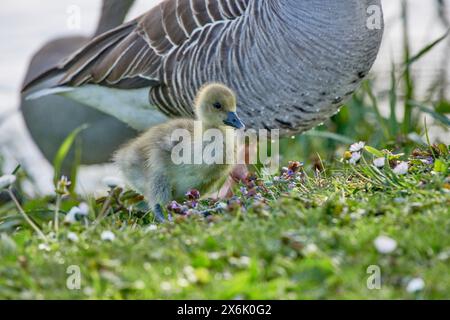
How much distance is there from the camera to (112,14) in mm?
8227

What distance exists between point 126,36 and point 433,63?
3000 mm

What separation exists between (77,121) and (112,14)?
102 centimetres

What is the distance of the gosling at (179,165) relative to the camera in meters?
5.08

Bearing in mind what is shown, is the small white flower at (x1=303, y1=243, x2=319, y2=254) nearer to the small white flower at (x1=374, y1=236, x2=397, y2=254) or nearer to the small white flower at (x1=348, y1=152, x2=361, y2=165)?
the small white flower at (x1=374, y1=236, x2=397, y2=254)

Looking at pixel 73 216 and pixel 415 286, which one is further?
pixel 73 216

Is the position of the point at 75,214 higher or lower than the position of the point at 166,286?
higher

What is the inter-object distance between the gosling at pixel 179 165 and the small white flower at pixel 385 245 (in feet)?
6.01

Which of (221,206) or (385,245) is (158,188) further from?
(385,245)

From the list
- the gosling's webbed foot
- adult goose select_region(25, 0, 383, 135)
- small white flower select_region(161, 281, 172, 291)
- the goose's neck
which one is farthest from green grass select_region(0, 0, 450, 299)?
the goose's neck

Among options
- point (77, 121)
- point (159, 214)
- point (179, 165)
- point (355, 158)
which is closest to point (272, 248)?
point (355, 158)

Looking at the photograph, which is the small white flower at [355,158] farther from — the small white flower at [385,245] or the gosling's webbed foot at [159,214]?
the small white flower at [385,245]

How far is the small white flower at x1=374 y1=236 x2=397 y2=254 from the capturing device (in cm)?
324

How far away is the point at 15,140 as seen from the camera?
26.9ft

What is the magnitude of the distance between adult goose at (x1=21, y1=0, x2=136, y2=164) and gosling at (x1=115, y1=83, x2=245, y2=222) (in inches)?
104
